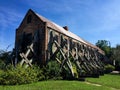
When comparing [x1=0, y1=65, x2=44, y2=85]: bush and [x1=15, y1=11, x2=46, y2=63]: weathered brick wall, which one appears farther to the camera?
[x1=15, y1=11, x2=46, y2=63]: weathered brick wall

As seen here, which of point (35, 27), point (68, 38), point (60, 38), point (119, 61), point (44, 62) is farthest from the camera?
point (119, 61)

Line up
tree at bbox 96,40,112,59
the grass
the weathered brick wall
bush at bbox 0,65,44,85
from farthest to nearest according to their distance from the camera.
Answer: tree at bbox 96,40,112,59
the weathered brick wall
the grass
bush at bbox 0,65,44,85

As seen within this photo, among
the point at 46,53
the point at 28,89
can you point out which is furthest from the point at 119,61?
the point at 28,89

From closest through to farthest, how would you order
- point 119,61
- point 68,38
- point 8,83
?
point 8,83 < point 68,38 < point 119,61

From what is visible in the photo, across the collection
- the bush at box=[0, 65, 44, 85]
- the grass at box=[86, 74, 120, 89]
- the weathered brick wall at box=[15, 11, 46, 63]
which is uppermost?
the weathered brick wall at box=[15, 11, 46, 63]

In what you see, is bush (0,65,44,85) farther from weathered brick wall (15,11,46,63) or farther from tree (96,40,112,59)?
tree (96,40,112,59)

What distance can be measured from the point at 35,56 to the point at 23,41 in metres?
3.77

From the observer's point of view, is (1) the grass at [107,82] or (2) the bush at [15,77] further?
(1) the grass at [107,82]

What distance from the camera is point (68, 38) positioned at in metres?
26.5

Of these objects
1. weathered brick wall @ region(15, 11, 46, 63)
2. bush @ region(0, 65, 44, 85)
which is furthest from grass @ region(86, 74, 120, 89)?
weathered brick wall @ region(15, 11, 46, 63)

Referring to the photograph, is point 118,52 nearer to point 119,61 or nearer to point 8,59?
point 119,61

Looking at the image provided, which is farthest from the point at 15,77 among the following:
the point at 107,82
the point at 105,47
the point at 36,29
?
the point at 105,47

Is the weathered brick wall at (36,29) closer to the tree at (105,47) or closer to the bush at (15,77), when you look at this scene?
the bush at (15,77)

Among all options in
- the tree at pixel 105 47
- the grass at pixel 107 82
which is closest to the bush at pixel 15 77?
the grass at pixel 107 82
